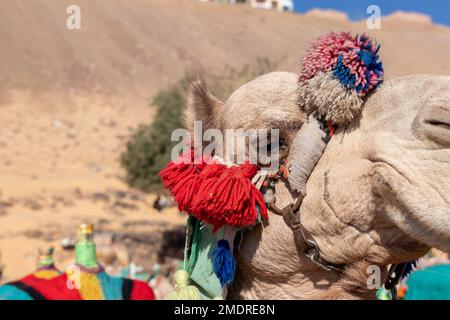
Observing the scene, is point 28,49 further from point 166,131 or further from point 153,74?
point 166,131

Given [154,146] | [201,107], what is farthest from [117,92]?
[201,107]

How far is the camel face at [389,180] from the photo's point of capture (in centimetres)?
151

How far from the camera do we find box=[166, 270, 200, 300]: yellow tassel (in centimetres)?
202

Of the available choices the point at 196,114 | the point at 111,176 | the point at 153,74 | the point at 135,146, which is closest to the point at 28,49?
the point at 153,74

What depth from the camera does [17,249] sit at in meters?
13.6

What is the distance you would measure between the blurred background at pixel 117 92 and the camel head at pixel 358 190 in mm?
358

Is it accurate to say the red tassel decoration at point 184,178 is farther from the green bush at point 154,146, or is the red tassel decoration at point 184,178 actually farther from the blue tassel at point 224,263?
the green bush at point 154,146

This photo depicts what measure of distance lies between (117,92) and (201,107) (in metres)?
39.2

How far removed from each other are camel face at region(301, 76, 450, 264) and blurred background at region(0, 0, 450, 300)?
1.23ft

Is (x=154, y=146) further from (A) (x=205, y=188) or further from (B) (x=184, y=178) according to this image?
(A) (x=205, y=188)

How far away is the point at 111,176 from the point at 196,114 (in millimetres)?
20873

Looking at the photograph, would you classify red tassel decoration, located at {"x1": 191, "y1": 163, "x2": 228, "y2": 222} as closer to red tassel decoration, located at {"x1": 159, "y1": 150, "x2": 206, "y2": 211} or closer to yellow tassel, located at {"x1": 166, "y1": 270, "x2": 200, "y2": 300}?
red tassel decoration, located at {"x1": 159, "y1": 150, "x2": 206, "y2": 211}

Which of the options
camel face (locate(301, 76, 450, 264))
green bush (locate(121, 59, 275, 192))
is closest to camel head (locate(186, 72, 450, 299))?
camel face (locate(301, 76, 450, 264))

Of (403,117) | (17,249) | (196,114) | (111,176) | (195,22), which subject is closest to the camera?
(403,117)
